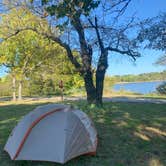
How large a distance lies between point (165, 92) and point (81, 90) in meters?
9.05

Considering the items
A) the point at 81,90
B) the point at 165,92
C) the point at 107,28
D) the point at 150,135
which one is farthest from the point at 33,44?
the point at 150,135

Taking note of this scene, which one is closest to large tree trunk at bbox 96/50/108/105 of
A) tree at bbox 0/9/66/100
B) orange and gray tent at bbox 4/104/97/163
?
orange and gray tent at bbox 4/104/97/163

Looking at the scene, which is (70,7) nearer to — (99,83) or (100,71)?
(100,71)

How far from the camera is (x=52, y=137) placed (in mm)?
5340

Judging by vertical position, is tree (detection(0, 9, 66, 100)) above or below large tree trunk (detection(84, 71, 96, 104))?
above

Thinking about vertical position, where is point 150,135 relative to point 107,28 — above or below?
below

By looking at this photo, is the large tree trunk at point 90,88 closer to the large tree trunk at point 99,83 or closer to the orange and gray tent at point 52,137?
the large tree trunk at point 99,83

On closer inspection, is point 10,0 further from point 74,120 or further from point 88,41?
point 74,120

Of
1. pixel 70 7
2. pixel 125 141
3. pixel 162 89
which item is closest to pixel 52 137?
pixel 125 141

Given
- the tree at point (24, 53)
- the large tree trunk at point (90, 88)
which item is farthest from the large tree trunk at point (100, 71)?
the tree at point (24, 53)

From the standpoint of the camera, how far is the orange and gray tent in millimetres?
5180

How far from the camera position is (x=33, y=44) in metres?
22.0

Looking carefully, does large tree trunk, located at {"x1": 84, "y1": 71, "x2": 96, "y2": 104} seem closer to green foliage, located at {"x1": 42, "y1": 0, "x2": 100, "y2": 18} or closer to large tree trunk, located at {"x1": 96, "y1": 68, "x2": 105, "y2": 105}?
large tree trunk, located at {"x1": 96, "y1": 68, "x2": 105, "y2": 105}

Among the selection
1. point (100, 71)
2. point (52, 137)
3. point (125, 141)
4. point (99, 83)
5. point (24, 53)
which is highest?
point (24, 53)
